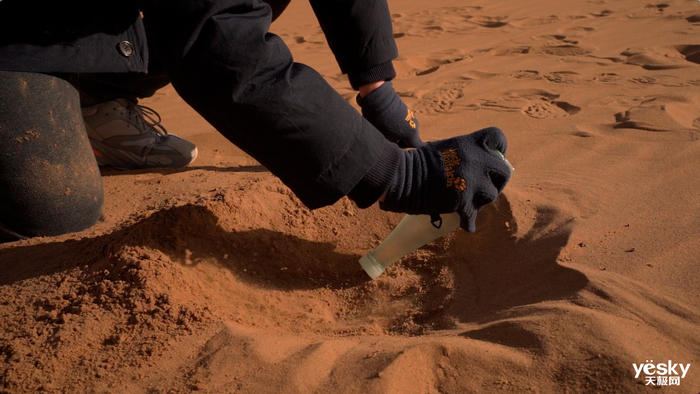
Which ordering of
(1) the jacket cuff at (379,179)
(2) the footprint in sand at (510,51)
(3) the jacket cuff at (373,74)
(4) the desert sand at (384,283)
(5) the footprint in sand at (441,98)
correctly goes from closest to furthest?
(4) the desert sand at (384,283), (1) the jacket cuff at (379,179), (3) the jacket cuff at (373,74), (5) the footprint in sand at (441,98), (2) the footprint in sand at (510,51)

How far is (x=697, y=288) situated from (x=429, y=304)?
2.16ft

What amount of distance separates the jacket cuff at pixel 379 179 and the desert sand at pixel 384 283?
350 millimetres

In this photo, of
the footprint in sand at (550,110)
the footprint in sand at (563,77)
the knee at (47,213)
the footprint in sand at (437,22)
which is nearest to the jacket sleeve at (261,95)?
the knee at (47,213)

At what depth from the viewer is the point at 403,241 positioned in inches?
64.8

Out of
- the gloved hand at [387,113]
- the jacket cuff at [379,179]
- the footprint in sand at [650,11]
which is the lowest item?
the footprint in sand at [650,11]

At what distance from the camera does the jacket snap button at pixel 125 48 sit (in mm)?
1726

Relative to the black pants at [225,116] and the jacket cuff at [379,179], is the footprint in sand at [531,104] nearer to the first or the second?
the black pants at [225,116]

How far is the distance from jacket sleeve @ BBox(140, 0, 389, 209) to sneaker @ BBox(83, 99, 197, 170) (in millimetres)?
1338

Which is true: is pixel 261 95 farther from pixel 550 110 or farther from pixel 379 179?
pixel 550 110

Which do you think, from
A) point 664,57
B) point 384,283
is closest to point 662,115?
point 664,57

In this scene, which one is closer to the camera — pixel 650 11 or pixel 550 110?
pixel 550 110

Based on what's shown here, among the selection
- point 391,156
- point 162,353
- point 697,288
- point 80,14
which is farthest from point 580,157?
point 80,14

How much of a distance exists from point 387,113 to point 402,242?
18.4 inches

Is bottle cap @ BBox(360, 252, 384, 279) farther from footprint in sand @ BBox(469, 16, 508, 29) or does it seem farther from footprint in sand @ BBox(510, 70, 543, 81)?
footprint in sand @ BBox(469, 16, 508, 29)
